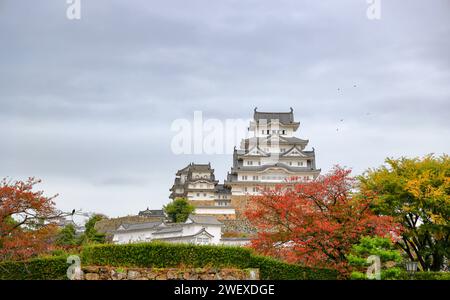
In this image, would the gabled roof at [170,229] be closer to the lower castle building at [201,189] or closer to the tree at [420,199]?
the lower castle building at [201,189]

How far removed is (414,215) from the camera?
74.8ft

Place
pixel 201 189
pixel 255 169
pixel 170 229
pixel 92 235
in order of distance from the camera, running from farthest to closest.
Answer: pixel 201 189 → pixel 255 169 → pixel 92 235 → pixel 170 229

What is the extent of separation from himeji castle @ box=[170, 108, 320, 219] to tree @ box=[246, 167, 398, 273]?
27.5 metres

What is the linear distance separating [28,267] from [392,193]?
47.7 feet

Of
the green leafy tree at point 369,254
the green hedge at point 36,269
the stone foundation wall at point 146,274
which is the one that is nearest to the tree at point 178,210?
the stone foundation wall at point 146,274

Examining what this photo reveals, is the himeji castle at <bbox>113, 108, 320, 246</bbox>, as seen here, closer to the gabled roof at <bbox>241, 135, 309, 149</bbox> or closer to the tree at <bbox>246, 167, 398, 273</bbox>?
the gabled roof at <bbox>241, 135, 309, 149</bbox>

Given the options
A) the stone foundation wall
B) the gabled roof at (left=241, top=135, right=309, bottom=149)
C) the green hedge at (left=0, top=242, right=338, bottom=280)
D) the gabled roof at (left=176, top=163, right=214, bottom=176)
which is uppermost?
the gabled roof at (left=241, top=135, right=309, bottom=149)

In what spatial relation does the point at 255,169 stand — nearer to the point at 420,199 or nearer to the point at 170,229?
the point at 170,229

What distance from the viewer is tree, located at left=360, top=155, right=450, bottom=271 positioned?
21.3 meters

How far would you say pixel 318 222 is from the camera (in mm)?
16234

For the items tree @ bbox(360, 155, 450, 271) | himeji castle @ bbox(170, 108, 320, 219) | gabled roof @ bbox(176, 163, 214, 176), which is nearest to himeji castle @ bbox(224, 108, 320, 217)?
himeji castle @ bbox(170, 108, 320, 219)

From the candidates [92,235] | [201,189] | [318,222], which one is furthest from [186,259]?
[201,189]

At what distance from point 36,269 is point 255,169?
114 ft

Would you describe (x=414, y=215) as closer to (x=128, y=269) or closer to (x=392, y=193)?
(x=392, y=193)
